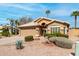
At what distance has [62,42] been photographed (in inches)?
355

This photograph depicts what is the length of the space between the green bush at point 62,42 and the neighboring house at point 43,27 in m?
0.29

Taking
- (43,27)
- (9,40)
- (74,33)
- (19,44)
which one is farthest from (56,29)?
(9,40)

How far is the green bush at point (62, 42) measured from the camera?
29.3 feet

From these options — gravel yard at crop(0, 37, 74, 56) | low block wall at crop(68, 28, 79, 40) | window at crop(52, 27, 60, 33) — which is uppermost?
window at crop(52, 27, 60, 33)

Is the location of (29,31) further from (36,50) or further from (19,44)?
(36,50)

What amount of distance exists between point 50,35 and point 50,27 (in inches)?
14.1

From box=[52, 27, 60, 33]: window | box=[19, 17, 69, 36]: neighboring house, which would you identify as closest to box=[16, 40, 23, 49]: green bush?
box=[19, 17, 69, 36]: neighboring house

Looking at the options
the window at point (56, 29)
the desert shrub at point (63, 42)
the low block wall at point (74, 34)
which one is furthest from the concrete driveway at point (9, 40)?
the low block wall at point (74, 34)

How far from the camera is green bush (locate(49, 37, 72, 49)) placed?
8.92 m

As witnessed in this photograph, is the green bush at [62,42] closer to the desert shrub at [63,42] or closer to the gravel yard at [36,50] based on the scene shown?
the desert shrub at [63,42]

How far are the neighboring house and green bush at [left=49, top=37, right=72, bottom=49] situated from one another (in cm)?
29

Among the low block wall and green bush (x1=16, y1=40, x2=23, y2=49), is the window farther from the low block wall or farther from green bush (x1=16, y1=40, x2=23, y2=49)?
green bush (x1=16, y1=40, x2=23, y2=49)

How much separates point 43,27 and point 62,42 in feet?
3.24

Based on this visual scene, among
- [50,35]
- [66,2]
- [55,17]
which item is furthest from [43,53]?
[66,2]
